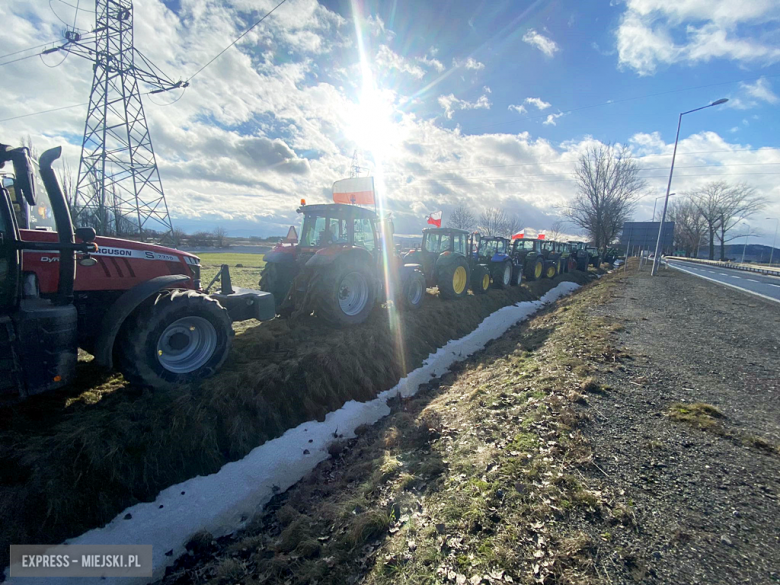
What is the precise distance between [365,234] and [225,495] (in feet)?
16.6

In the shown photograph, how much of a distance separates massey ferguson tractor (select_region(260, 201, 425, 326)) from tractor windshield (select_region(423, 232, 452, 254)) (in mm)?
3689

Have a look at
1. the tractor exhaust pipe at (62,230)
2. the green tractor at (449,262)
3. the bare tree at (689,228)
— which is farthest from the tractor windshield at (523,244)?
the bare tree at (689,228)

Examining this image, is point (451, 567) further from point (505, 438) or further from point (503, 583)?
point (505, 438)

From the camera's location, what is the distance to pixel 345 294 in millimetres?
6719

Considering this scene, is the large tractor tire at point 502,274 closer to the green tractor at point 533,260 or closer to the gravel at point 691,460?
the green tractor at point 533,260

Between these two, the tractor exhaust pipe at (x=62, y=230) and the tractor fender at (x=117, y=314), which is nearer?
the tractor exhaust pipe at (x=62, y=230)

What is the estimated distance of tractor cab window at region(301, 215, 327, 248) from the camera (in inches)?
273

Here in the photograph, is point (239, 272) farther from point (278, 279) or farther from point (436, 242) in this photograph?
point (278, 279)

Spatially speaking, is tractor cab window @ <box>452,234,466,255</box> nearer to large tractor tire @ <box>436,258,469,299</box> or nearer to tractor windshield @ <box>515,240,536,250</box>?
large tractor tire @ <box>436,258,469,299</box>

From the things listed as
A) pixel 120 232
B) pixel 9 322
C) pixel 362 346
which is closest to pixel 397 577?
pixel 9 322

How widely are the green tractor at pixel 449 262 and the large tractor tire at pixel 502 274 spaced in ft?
4.34

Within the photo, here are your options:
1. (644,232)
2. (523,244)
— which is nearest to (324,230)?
(523,244)

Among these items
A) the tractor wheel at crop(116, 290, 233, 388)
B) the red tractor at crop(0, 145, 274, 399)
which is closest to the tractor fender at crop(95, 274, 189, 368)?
the red tractor at crop(0, 145, 274, 399)

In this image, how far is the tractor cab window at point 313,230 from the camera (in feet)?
22.8
